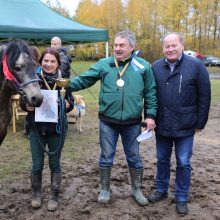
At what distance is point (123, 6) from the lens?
42250 millimetres

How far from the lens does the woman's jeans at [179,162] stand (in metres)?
3.72

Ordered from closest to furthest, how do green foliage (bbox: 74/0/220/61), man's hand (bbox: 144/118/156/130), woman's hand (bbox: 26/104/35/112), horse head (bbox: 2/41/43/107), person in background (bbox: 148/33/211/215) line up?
Result: horse head (bbox: 2/41/43/107) < woman's hand (bbox: 26/104/35/112) < person in background (bbox: 148/33/211/215) < man's hand (bbox: 144/118/156/130) < green foliage (bbox: 74/0/220/61)

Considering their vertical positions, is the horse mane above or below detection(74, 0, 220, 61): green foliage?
below

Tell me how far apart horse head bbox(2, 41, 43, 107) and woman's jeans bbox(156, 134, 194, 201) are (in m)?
1.44

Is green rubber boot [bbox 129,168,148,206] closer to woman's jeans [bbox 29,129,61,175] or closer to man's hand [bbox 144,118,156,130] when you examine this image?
man's hand [bbox 144,118,156,130]

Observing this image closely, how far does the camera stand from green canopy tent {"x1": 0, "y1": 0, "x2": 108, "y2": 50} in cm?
842

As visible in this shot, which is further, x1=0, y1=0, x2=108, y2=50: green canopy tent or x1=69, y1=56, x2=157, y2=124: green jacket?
x1=0, y1=0, x2=108, y2=50: green canopy tent

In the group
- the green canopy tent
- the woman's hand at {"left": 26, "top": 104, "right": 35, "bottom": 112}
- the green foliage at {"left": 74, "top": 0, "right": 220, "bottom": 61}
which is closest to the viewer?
the woman's hand at {"left": 26, "top": 104, "right": 35, "bottom": 112}

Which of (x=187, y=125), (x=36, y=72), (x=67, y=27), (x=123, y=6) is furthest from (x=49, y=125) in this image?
(x=123, y=6)

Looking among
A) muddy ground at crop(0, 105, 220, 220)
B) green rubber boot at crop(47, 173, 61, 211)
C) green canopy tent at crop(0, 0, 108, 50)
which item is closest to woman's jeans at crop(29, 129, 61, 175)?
green rubber boot at crop(47, 173, 61, 211)

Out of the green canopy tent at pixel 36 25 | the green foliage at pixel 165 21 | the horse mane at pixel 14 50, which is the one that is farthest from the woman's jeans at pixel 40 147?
the green foliage at pixel 165 21

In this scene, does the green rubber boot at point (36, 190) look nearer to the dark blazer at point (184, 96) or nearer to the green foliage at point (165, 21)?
the dark blazer at point (184, 96)

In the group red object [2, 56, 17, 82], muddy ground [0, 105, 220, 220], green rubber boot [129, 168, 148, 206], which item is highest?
red object [2, 56, 17, 82]

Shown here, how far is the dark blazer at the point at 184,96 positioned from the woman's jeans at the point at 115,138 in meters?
0.33
